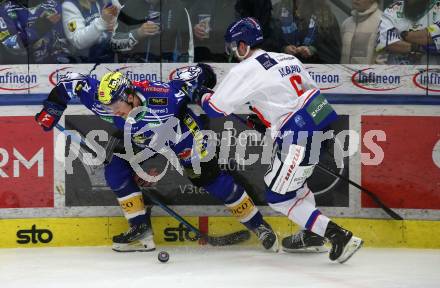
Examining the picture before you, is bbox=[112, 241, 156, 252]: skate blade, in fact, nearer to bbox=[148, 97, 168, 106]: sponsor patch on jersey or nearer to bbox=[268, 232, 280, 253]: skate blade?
bbox=[268, 232, 280, 253]: skate blade

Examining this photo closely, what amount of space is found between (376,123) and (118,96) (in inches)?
70.2

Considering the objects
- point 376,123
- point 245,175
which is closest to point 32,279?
point 245,175

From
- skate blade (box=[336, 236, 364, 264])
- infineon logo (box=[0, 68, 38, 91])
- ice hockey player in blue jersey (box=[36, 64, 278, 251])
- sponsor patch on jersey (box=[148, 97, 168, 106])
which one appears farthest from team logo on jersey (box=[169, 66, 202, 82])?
skate blade (box=[336, 236, 364, 264])

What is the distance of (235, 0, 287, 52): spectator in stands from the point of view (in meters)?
6.22

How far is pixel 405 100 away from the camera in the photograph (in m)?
6.24

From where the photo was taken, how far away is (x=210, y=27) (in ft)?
20.6

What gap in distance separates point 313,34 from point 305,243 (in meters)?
1.41

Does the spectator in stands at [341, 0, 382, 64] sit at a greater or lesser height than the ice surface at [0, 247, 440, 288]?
greater

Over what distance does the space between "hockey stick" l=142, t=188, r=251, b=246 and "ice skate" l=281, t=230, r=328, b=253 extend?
324 mm

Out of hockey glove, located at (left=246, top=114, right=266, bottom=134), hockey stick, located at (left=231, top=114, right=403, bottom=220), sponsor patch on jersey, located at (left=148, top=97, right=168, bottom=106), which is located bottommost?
hockey stick, located at (left=231, top=114, right=403, bottom=220)

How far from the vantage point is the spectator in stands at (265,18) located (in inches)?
245

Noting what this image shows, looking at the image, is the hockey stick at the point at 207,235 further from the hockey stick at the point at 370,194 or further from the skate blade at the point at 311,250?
the hockey stick at the point at 370,194

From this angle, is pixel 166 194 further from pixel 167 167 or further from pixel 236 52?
pixel 236 52

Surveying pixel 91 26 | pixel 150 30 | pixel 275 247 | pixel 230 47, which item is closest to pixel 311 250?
pixel 275 247
